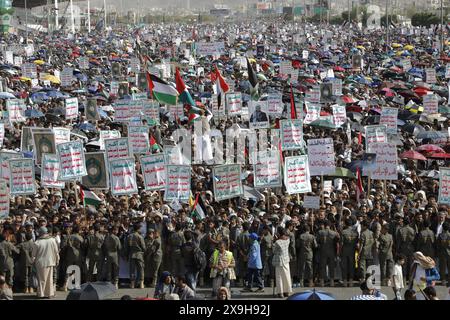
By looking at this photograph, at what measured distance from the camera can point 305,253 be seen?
1330cm

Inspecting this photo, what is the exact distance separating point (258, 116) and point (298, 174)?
24.1ft

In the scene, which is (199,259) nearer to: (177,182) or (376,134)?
(177,182)

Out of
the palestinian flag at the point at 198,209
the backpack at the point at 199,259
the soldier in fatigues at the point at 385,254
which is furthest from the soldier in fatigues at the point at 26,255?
the soldier in fatigues at the point at 385,254

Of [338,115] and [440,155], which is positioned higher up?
[338,115]

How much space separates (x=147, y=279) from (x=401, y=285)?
3.14m

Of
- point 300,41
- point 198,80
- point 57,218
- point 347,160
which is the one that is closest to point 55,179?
point 57,218

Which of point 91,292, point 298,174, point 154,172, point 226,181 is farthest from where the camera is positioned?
point 154,172

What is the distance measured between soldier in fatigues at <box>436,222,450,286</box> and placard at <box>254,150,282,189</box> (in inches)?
124

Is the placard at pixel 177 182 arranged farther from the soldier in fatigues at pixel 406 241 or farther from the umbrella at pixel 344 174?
the umbrella at pixel 344 174

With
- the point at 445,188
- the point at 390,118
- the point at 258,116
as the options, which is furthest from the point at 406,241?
the point at 258,116

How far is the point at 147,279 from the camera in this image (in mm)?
13602

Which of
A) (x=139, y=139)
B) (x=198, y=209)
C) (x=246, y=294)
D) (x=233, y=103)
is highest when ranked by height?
(x=233, y=103)

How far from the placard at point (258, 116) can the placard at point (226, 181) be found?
278 inches
